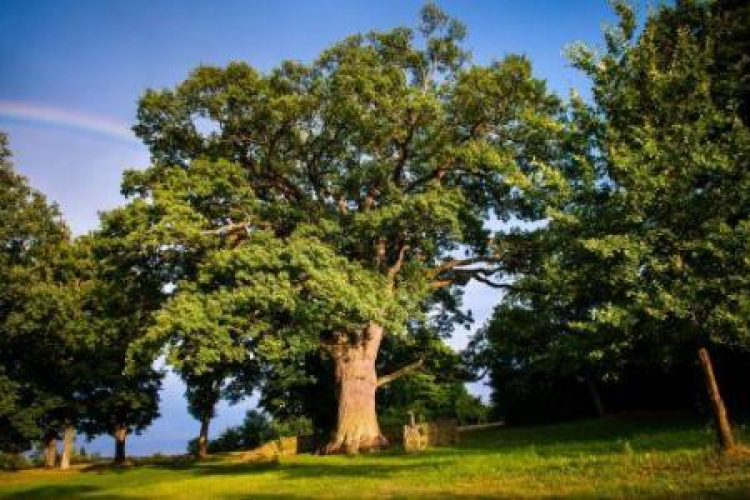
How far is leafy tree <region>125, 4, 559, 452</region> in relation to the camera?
27.1 m

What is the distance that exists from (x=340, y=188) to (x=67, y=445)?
36982mm

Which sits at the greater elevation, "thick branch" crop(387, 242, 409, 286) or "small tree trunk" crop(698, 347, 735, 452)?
"thick branch" crop(387, 242, 409, 286)

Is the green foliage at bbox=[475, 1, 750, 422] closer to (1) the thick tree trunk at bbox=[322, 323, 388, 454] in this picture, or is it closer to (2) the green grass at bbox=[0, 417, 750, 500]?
(2) the green grass at bbox=[0, 417, 750, 500]

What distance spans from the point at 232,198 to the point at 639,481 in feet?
76.7

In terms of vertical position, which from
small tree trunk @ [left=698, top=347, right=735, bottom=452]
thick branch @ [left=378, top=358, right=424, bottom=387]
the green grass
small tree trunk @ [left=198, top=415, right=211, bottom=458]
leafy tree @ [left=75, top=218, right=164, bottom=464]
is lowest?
the green grass

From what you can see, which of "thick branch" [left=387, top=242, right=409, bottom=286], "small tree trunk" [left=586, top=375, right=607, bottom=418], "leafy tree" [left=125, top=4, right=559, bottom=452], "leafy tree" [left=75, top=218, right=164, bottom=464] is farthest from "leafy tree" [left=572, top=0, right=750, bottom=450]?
"small tree trunk" [left=586, top=375, right=607, bottom=418]

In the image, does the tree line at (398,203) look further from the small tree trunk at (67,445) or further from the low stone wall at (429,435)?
the small tree trunk at (67,445)

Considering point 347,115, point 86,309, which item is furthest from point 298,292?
point 86,309

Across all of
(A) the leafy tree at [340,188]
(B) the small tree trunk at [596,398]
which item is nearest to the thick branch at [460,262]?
(A) the leafy tree at [340,188]

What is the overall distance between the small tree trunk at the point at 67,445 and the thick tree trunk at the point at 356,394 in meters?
31.6

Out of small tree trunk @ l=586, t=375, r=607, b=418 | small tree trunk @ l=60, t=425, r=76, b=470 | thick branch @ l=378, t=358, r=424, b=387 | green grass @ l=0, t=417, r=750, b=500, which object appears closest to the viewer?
green grass @ l=0, t=417, r=750, b=500

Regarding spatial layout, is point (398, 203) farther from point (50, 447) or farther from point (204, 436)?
point (50, 447)

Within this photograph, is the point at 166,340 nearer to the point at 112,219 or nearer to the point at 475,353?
the point at 112,219

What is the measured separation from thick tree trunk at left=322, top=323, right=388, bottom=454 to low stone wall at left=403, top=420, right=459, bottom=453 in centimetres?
167
